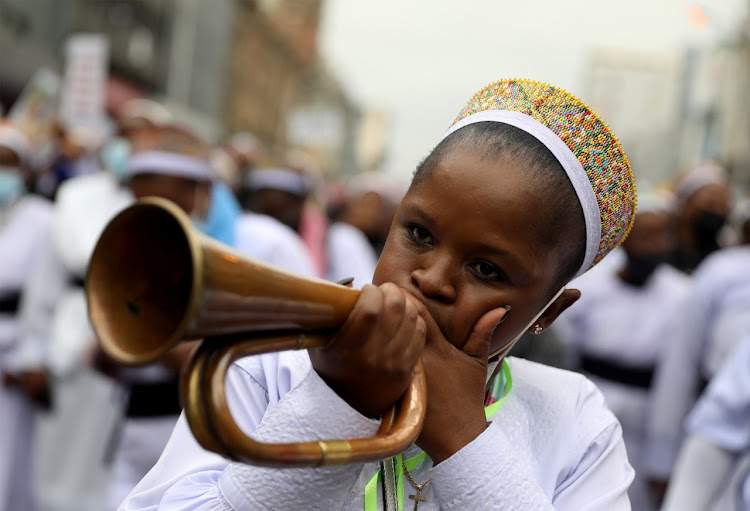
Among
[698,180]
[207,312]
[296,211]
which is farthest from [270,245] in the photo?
[698,180]

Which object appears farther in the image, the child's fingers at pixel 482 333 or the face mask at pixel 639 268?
the face mask at pixel 639 268

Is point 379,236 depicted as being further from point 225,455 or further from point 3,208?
point 225,455

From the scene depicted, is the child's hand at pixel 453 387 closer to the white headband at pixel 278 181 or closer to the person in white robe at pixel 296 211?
the person in white robe at pixel 296 211

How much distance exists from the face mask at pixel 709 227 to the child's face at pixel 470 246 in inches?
250

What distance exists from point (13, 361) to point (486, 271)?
4.80m

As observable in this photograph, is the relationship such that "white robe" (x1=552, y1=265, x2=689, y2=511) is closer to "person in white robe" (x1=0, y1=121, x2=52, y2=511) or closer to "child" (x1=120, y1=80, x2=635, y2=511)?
"person in white robe" (x1=0, y1=121, x2=52, y2=511)

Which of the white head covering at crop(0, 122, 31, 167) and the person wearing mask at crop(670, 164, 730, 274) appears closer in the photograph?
the white head covering at crop(0, 122, 31, 167)

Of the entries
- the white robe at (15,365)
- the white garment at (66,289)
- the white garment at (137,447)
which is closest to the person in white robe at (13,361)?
the white robe at (15,365)

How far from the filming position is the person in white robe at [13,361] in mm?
5773

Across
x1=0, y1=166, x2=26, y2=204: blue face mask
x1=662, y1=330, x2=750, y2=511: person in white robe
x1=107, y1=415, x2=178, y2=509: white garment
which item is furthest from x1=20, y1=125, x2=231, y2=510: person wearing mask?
x1=662, y1=330, x2=750, y2=511: person in white robe

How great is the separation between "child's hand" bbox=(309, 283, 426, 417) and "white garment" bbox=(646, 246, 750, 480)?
3978 millimetres

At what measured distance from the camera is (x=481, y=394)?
5.11ft

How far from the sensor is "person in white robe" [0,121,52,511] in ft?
18.9

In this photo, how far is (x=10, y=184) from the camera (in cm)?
632
